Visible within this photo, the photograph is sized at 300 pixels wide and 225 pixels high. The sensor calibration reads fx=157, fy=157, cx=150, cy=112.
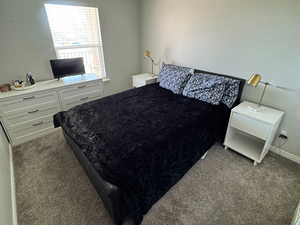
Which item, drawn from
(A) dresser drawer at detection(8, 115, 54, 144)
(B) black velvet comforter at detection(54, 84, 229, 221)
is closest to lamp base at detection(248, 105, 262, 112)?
(B) black velvet comforter at detection(54, 84, 229, 221)

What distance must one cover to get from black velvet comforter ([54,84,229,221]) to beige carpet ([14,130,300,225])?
19 cm

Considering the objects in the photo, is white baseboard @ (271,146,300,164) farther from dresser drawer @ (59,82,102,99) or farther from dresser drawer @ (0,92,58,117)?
dresser drawer @ (0,92,58,117)

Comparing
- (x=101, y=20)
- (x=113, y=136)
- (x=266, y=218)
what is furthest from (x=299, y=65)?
(x=101, y=20)

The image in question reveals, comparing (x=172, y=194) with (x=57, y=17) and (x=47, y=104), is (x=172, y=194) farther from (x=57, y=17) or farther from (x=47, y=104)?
(x=57, y=17)

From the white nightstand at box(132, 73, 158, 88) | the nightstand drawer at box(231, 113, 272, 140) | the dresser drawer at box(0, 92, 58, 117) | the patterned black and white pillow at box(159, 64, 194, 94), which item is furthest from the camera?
the white nightstand at box(132, 73, 158, 88)

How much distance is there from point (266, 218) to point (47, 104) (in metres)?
3.16

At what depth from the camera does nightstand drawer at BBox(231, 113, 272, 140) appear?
183 centimetres

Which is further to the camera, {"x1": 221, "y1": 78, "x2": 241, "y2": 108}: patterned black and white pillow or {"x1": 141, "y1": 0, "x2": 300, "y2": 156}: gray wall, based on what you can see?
{"x1": 221, "y1": 78, "x2": 241, "y2": 108}: patterned black and white pillow

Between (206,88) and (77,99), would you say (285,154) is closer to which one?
(206,88)

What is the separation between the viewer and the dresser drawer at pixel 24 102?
220cm

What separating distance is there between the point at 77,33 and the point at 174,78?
2.02 metres

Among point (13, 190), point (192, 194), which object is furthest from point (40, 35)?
point (192, 194)

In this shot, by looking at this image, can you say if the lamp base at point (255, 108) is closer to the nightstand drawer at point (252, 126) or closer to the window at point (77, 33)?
the nightstand drawer at point (252, 126)

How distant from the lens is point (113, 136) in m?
1.57
